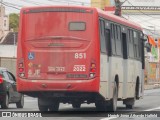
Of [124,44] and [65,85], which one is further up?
[124,44]

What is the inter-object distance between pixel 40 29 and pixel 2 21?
384 ft

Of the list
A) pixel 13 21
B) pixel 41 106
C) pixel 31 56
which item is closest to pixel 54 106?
pixel 41 106

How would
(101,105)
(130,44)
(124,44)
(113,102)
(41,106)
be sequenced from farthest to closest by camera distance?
(130,44), (124,44), (101,105), (113,102), (41,106)

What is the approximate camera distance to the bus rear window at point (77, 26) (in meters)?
21.7

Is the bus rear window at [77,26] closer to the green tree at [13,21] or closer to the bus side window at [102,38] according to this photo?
the bus side window at [102,38]

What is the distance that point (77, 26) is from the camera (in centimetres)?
2173

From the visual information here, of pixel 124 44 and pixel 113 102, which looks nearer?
pixel 113 102

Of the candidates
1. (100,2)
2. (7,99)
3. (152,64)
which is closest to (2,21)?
(100,2)

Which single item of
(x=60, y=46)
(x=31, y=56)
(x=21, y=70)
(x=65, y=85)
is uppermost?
(x=60, y=46)

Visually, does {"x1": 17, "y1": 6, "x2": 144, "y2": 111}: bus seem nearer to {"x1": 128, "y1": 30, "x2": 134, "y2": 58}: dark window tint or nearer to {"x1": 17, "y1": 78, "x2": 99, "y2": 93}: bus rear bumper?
{"x1": 17, "y1": 78, "x2": 99, "y2": 93}: bus rear bumper

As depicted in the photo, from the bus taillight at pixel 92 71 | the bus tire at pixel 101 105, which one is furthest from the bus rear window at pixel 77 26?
the bus tire at pixel 101 105

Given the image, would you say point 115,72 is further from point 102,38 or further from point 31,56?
point 31,56

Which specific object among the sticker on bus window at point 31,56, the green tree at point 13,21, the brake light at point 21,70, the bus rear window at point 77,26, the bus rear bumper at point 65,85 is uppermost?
Result: the bus rear window at point 77,26

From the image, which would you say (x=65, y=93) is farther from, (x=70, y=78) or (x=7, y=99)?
(x=7, y=99)
